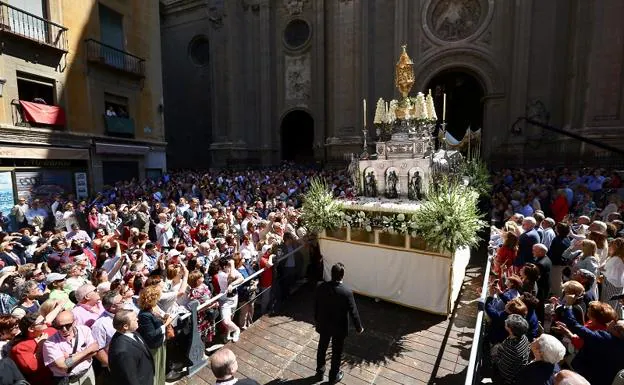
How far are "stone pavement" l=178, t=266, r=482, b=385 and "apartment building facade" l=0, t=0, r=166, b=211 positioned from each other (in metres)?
12.7

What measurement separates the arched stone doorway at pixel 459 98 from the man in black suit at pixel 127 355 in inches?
877

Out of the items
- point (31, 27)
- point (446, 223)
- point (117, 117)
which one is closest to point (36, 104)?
point (31, 27)

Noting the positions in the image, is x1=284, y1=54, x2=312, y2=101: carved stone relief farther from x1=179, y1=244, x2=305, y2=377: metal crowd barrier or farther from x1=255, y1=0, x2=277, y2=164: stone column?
x1=179, y1=244, x2=305, y2=377: metal crowd barrier

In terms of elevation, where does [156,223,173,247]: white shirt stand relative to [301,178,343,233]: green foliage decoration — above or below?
below

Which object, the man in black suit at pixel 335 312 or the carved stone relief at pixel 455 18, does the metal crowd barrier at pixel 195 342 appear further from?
the carved stone relief at pixel 455 18

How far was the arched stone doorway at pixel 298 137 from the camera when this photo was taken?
26.9 metres

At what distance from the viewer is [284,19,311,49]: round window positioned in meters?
24.9

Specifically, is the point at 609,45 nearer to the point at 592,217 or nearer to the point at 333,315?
the point at 592,217

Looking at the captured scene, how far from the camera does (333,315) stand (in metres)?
4.46

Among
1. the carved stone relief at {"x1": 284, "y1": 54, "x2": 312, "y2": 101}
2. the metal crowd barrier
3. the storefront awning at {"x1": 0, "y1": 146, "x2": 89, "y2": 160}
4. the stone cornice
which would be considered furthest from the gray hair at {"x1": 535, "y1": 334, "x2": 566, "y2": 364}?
the stone cornice

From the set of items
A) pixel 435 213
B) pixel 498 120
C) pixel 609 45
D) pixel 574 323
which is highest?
pixel 609 45

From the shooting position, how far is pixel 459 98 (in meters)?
23.1

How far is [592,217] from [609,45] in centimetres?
1340

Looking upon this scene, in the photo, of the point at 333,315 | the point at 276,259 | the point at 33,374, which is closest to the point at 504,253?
the point at 333,315
